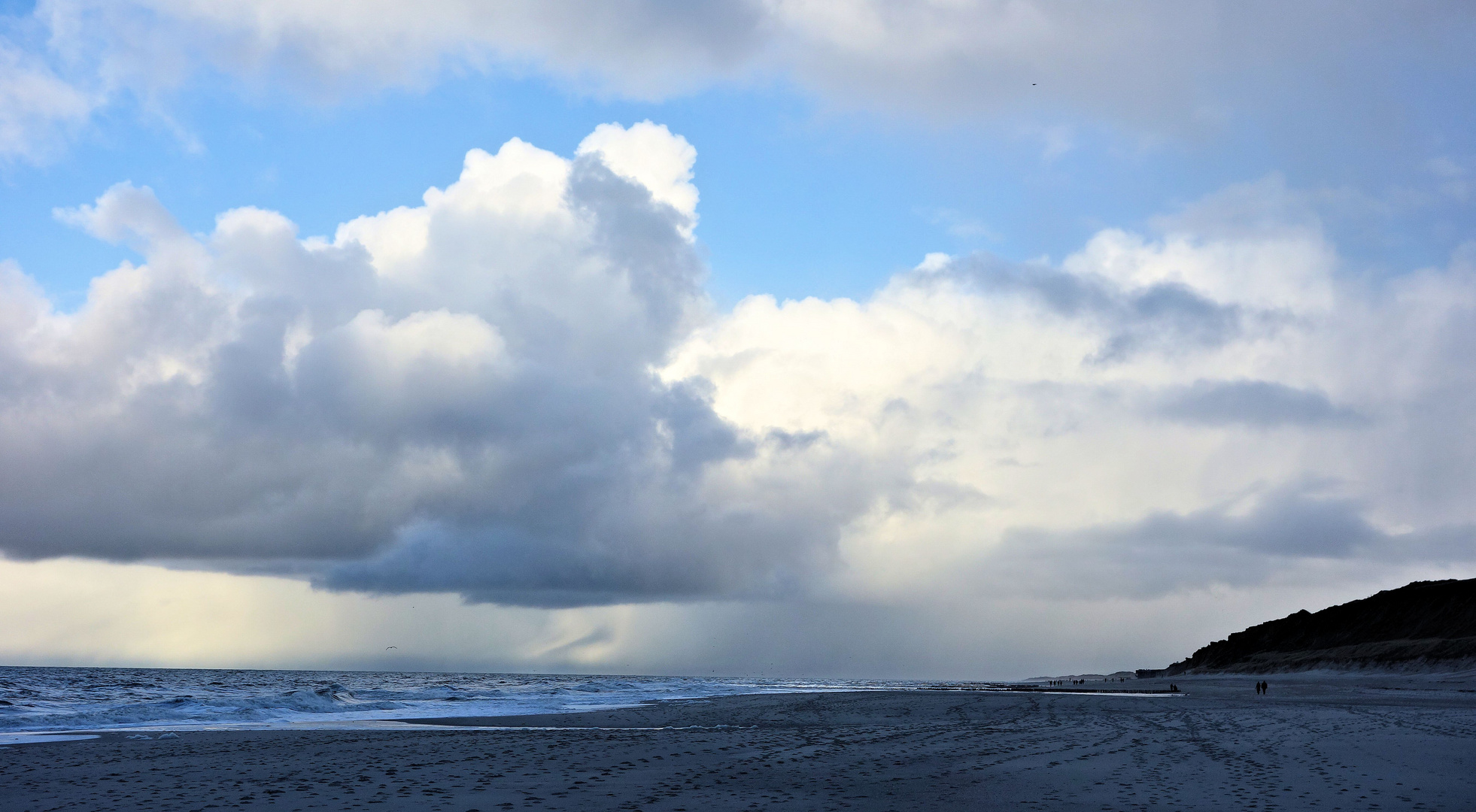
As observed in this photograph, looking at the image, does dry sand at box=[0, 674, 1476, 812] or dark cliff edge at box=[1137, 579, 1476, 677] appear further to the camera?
dark cliff edge at box=[1137, 579, 1476, 677]

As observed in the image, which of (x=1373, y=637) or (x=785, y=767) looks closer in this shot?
(x=785, y=767)

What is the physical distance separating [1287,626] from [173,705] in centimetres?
15504

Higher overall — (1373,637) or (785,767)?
(1373,637)

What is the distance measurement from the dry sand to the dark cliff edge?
70.5 meters

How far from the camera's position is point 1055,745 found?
84.0 ft

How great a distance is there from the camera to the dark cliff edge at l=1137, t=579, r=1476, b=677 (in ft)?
307

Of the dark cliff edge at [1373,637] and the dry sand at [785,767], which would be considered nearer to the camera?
the dry sand at [785,767]

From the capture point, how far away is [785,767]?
2042 centimetres

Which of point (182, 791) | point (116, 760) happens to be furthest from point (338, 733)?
point (182, 791)

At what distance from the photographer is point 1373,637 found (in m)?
123

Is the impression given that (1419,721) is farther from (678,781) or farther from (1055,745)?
(678,781)

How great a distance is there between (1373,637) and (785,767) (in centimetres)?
13272

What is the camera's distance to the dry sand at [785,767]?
15.3 m

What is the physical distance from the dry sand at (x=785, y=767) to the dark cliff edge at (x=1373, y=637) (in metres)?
70.5
